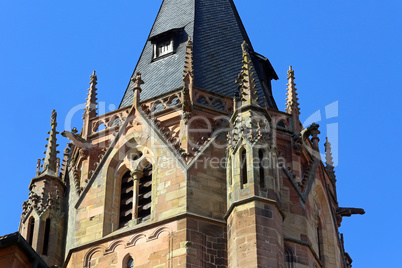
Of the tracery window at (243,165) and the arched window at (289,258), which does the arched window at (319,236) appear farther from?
the tracery window at (243,165)

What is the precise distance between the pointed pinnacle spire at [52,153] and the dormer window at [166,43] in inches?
130

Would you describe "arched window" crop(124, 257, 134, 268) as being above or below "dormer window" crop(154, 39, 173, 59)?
below

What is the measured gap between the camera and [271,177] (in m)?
30.4

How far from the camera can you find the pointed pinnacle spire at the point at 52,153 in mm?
34219

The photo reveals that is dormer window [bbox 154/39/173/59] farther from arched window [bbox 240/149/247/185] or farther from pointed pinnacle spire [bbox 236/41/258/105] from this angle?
arched window [bbox 240/149/247/185]

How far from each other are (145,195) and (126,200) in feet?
1.79

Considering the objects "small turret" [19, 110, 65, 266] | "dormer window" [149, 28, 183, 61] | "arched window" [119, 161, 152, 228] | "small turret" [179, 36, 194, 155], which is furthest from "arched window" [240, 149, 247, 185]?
"dormer window" [149, 28, 183, 61]

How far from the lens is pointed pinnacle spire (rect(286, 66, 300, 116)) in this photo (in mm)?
34672

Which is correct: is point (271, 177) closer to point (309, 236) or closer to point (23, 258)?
point (309, 236)

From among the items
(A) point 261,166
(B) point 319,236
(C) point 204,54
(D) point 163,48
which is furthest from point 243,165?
(D) point 163,48

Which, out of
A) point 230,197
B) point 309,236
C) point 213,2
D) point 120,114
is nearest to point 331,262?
point 309,236

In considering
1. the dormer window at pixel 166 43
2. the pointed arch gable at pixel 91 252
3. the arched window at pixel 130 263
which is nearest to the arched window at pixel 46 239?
the pointed arch gable at pixel 91 252

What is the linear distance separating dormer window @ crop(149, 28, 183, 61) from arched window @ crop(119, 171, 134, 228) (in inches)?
193

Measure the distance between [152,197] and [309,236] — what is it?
3.65 m
